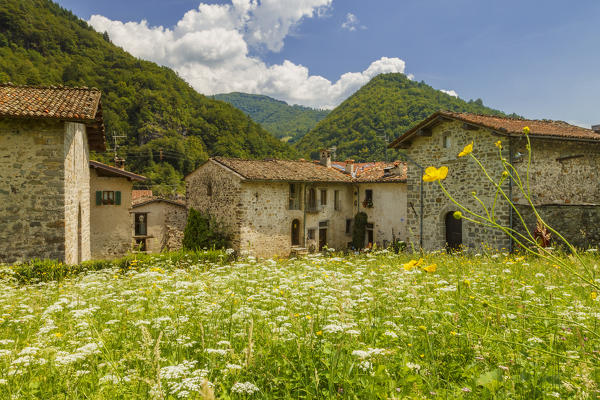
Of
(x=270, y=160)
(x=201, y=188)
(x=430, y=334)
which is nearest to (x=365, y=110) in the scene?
(x=270, y=160)

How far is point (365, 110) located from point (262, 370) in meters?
50.8

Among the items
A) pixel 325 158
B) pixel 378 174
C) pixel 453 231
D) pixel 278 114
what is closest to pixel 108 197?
pixel 325 158

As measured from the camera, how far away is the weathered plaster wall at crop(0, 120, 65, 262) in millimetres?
10328

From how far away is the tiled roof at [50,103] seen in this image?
9.97 metres

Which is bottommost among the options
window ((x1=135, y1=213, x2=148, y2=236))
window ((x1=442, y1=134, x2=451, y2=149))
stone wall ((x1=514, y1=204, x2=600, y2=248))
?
window ((x1=135, y1=213, x2=148, y2=236))

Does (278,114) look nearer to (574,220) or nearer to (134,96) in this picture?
(134,96)

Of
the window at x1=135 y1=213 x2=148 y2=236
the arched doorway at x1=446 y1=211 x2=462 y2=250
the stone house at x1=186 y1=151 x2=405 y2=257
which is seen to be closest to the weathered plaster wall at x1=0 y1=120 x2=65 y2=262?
the stone house at x1=186 y1=151 x2=405 y2=257

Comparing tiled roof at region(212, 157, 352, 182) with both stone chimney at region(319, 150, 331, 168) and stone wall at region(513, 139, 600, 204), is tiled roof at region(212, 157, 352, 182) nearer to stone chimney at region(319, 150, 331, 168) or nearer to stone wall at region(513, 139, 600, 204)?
stone chimney at region(319, 150, 331, 168)

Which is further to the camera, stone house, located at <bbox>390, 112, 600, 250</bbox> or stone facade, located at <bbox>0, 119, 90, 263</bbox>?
stone house, located at <bbox>390, 112, 600, 250</bbox>

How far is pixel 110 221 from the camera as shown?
744 inches

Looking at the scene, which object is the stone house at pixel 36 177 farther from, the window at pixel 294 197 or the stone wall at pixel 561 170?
the stone wall at pixel 561 170

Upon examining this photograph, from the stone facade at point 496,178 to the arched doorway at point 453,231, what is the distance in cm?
18

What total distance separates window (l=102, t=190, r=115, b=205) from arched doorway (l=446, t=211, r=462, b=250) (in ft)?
56.6

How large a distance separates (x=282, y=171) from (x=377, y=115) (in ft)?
95.4
